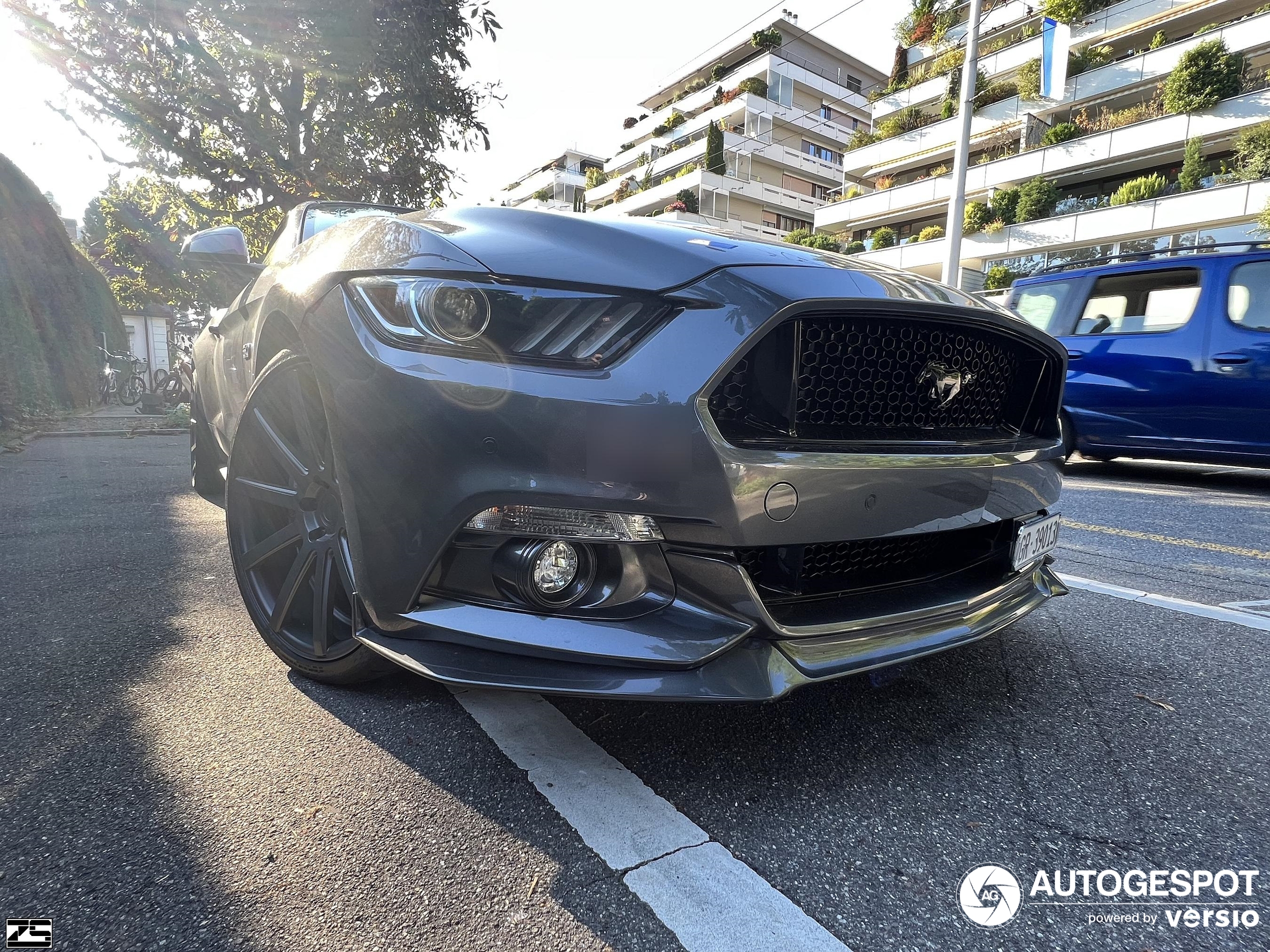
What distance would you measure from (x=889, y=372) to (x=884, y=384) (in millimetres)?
30

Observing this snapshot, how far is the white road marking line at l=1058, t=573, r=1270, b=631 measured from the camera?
7.82 feet

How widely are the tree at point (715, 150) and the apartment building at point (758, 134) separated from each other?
0.07m

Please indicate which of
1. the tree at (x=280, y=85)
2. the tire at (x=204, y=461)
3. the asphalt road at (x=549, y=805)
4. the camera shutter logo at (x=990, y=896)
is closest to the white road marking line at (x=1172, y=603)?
the asphalt road at (x=549, y=805)

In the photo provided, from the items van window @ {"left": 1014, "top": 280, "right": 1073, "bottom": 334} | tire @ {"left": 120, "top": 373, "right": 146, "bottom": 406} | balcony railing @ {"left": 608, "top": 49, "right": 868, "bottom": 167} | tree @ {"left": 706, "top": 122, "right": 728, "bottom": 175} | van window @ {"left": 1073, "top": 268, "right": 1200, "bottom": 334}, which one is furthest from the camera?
balcony railing @ {"left": 608, "top": 49, "right": 868, "bottom": 167}

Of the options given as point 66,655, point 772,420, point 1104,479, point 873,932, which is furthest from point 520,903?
point 1104,479

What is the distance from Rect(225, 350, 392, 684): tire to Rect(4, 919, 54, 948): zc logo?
68 cm

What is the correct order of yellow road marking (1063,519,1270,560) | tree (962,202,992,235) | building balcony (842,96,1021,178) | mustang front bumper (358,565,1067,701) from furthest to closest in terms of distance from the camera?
1. building balcony (842,96,1021,178)
2. tree (962,202,992,235)
3. yellow road marking (1063,519,1270,560)
4. mustang front bumper (358,565,1067,701)

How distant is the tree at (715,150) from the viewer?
1497 inches

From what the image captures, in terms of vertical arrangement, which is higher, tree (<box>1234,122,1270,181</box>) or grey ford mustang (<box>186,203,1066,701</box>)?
tree (<box>1234,122,1270,181</box>)

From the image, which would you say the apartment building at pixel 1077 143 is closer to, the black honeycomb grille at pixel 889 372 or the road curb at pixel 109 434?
the road curb at pixel 109 434

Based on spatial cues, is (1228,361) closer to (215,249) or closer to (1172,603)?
(1172,603)

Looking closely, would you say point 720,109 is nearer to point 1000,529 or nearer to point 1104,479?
point 1104,479

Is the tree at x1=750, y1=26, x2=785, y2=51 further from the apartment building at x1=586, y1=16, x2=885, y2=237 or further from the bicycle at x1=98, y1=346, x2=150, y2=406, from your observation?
the bicycle at x1=98, y1=346, x2=150, y2=406

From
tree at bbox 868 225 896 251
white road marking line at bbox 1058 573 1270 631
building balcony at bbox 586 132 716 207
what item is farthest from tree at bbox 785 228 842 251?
white road marking line at bbox 1058 573 1270 631
